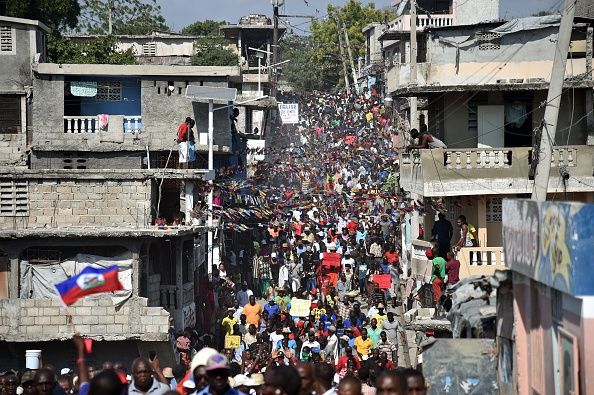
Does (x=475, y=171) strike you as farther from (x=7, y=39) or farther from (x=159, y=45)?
(x=159, y=45)

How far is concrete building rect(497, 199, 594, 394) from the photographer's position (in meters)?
10.0

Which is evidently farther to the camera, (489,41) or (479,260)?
(489,41)

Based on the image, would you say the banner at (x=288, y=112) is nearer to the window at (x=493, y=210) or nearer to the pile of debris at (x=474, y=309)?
the window at (x=493, y=210)

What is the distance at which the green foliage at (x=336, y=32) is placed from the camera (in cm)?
9061

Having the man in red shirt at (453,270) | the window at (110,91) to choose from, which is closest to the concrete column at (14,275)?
the man in red shirt at (453,270)

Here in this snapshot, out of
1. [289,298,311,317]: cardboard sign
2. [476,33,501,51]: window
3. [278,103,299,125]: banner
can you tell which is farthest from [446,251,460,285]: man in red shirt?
[278,103,299,125]: banner

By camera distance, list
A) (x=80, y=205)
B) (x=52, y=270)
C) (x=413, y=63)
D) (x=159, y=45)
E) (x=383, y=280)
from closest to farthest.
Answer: (x=52, y=270), (x=80, y=205), (x=413, y=63), (x=383, y=280), (x=159, y=45)

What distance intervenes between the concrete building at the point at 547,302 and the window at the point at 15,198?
1653 centimetres

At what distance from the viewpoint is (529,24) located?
95.8 feet

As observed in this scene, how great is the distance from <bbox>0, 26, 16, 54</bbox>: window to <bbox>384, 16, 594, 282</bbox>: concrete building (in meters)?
12.4

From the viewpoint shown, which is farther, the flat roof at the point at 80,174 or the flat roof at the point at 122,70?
the flat roof at the point at 122,70

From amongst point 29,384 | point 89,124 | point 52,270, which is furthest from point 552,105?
point 89,124

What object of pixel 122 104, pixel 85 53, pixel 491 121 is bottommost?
pixel 491 121

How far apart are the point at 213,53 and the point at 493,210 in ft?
126
